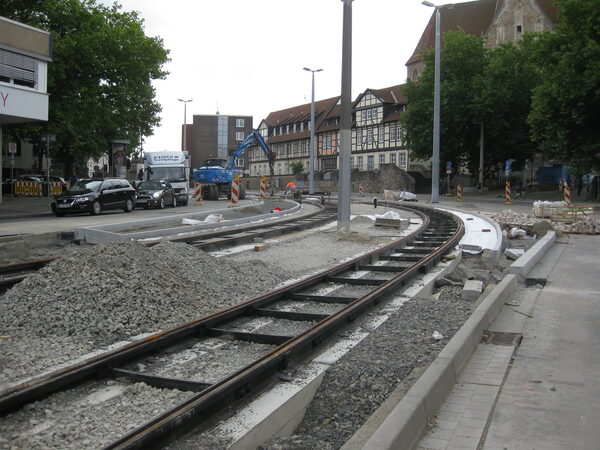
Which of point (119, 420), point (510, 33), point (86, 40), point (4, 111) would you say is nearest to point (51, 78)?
point (86, 40)

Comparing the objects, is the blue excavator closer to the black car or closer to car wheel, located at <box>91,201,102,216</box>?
the black car

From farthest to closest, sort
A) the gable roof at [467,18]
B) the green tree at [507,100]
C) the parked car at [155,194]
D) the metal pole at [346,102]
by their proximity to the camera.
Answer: the gable roof at [467,18] → the green tree at [507,100] → the parked car at [155,194] → the metal pole at [346,102]

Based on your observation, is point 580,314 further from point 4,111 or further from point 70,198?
point 4,111

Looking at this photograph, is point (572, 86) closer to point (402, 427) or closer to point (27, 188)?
point (27, 188)

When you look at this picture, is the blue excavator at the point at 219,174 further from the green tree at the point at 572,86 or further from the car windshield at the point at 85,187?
the green tree at the point at 572,86

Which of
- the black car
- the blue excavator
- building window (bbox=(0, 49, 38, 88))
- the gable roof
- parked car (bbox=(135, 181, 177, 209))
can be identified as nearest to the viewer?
the black car

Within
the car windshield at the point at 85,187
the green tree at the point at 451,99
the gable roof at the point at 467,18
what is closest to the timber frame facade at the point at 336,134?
the gable roof at the point at 467,18

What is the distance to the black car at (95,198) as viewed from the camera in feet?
78.4

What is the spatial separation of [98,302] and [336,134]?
7694 centimetres

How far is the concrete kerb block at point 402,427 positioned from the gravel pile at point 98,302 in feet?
9.69

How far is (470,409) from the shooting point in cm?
420

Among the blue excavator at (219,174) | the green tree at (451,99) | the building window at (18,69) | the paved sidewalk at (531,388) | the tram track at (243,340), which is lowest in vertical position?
the paved sidewalk at (531,388)

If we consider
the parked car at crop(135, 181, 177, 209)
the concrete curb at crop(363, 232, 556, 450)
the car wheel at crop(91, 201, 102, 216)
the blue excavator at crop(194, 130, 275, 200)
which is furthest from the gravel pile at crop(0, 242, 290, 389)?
the blue excavator at crop(194, 130, 275, 200)

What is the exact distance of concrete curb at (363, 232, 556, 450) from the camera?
11.1ft
